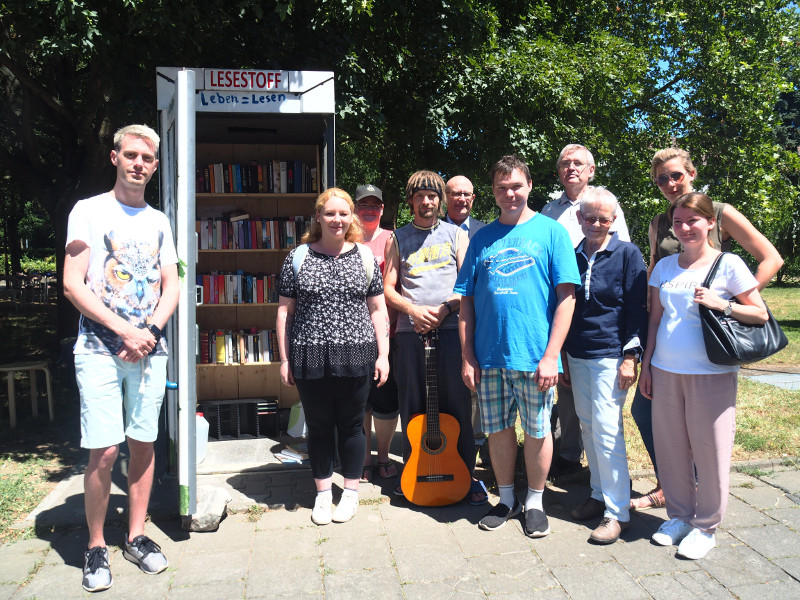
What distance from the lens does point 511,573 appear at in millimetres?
3189

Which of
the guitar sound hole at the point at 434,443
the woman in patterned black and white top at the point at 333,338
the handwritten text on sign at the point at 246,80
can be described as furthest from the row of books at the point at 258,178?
the guitar sound hole at the point at 434,443

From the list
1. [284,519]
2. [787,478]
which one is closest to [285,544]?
[284,519]

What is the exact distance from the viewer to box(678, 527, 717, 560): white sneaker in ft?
10.8

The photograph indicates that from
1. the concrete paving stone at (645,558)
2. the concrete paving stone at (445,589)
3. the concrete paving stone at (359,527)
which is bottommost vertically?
the concrete paving stone at (359,527)

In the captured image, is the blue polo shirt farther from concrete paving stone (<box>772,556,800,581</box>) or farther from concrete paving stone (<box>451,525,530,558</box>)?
concrete paving stone (<box>772,556,800,581</box>)

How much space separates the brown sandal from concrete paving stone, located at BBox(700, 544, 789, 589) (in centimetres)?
55

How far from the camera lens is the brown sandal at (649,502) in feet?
12.8

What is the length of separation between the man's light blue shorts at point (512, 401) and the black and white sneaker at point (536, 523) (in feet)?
1.48

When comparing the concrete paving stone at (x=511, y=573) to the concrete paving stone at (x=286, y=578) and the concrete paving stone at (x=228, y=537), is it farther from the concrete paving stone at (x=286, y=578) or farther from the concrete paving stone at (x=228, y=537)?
the concrete paving stone at (x=228, y=537)

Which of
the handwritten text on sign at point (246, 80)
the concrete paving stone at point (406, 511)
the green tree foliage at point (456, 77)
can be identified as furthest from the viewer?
the green tree foliage at point (456, 77)

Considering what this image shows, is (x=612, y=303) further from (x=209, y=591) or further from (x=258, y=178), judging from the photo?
(x=258, y=178)

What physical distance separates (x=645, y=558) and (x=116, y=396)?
9.08 ft

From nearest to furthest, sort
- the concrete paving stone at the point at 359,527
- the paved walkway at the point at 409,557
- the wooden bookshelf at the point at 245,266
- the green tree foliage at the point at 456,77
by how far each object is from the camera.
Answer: the paved walkway at the point at 409,557, the concrete paving stone at the point at 359,527, the green tree foliage at the point at 456,77, the wooden bookshelf at the point at 245,266

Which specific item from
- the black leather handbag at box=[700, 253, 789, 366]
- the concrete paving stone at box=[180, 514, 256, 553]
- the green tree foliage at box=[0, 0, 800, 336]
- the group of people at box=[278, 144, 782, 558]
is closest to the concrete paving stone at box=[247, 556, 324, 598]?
the concrete paving stone at box=[180, 514, 256, 553]
